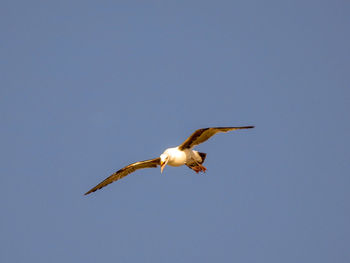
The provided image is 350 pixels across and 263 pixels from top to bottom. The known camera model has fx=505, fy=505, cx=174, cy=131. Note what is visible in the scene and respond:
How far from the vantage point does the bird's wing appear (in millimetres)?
17734

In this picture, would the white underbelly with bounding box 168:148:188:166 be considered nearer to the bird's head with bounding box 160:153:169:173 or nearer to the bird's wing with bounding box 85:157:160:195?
the bird's head with bounding box 160:153:169:173

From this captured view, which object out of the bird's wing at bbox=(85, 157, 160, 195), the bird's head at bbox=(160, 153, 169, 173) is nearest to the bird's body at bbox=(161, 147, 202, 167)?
the bird's head at bbox=(160, 153, 169, 173)

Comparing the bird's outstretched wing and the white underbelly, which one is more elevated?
the bird's outstretched wing

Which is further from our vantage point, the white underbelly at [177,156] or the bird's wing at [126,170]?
the bird's wing at [126,170]

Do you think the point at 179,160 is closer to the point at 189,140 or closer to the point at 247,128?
the point at 189,140

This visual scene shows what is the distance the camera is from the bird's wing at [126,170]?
17734 millimetres

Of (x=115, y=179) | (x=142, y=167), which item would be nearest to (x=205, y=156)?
(x=142, y=167)

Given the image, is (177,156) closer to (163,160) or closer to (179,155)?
(179,155)

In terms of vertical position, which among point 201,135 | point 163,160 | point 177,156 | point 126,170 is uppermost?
point 201,135

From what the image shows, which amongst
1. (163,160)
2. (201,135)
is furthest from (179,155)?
(201,135)

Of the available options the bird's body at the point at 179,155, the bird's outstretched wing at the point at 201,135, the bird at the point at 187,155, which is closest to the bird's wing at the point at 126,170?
the bird at the point at 187,155

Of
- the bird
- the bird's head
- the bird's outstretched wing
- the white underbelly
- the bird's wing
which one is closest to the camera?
the bird's outstretched wing

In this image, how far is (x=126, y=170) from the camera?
18.2 metres

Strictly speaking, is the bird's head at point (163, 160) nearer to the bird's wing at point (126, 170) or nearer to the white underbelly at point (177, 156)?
the white underbelly at point (177, 156)
